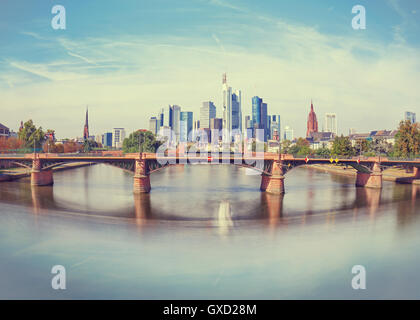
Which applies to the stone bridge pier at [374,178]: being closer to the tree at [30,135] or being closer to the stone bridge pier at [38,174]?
the stone bridge pier at [38,174]

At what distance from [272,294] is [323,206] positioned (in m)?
30.8

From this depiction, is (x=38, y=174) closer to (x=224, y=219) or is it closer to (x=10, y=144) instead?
(x=10, y=144)

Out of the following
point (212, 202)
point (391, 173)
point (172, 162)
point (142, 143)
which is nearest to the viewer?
point (212, 202)

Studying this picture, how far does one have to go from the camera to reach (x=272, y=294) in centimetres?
1977

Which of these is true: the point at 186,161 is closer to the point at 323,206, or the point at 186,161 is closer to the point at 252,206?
the point at 252,206

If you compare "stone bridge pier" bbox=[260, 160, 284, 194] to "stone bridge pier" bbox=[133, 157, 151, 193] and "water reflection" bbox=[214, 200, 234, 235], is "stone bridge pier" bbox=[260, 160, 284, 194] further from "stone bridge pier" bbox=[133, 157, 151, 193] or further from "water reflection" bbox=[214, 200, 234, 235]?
"stone bridge pier" bbox=[133, 157, 151, 193]

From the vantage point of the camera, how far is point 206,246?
2828 centimetres

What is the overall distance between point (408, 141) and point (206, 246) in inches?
3151

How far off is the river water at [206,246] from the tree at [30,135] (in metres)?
53.3

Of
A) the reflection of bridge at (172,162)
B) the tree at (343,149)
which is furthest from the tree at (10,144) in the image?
the tree at (343,149)

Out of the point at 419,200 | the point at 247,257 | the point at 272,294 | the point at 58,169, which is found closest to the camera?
the point at 272,294

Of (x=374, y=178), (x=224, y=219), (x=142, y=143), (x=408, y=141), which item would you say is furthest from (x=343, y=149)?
(x=142, y=143)
